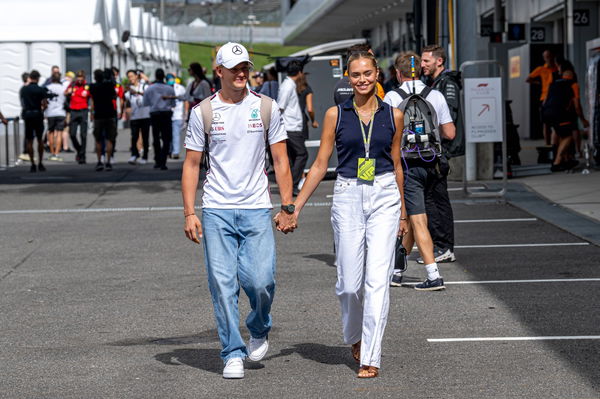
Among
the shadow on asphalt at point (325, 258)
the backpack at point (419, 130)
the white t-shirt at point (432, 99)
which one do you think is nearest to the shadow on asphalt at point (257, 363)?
the backpack at point (419, 130)

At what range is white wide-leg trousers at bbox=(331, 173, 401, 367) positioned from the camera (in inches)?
247

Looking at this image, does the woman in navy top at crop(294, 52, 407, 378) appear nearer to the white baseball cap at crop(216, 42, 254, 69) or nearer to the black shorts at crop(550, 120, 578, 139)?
the white baseball cap at crop(216, 42, 254, 69)

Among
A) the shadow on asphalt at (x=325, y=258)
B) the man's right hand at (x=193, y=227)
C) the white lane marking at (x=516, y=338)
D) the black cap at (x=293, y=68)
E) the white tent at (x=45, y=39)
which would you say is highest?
the white tent at (x=45, y=39)

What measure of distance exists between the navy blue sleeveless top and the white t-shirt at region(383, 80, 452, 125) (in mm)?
2629

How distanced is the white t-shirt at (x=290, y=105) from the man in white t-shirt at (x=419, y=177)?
672 cm

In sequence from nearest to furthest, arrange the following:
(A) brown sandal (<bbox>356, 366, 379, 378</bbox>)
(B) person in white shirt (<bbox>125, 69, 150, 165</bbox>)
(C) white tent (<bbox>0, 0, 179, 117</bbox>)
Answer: (A) brown sandal (<bbox>356, 366, 379, 378</bbox>)
(B) person in white shirt (<bbox>125, 69, 150, 165</bbox>)
(C) white tent (<bbox>0, 0, 179, 117</bbox>)

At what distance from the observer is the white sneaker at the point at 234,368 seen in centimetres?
615

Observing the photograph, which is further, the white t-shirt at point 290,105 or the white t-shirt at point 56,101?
the white t-shirt at point 56,101

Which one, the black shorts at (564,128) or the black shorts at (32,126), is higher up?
the black shorts at (32,126)

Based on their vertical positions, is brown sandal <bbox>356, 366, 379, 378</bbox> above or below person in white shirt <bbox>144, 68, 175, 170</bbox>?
below

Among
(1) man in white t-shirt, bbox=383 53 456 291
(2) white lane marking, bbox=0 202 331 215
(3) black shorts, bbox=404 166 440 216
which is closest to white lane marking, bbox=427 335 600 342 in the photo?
(1) man in white t-shirt, bbox=383 53 456 291

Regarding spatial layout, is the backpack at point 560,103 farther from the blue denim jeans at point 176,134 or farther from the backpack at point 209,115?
the backpack at point 209,115

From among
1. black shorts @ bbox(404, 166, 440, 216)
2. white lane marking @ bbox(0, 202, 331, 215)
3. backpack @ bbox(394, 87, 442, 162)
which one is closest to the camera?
backpack @ bbox(394, 87, 442, 162)

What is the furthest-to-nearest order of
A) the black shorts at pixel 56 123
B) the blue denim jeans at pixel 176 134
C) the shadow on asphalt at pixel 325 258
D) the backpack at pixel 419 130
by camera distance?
the black shorts at pixel 56 123
the blue denim jeans at pixel 176 134
the shadow on asphalt at pixel 325 258
the backpack at pixel 419 130
